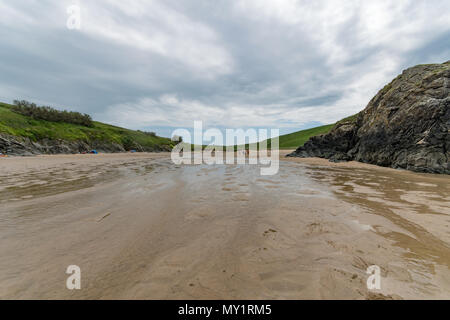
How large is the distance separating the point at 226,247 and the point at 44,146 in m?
39.9

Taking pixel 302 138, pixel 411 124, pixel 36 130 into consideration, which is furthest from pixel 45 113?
pixel 302 138

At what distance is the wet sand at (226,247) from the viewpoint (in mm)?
1615

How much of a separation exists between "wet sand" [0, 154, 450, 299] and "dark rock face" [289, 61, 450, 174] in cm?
731

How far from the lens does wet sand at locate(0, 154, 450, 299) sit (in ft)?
5.30

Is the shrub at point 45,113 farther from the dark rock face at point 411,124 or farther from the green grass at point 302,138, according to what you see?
the green grass at point 302,138

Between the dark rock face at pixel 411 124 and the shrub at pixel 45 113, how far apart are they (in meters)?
55.7

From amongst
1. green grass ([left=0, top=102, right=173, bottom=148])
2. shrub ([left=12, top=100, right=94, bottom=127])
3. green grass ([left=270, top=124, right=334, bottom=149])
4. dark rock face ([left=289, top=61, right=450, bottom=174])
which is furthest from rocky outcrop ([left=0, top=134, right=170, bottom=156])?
green grass ([left=270, top=124, right=334, bottom=149])

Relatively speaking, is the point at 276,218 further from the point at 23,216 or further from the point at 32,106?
the point at 32,106

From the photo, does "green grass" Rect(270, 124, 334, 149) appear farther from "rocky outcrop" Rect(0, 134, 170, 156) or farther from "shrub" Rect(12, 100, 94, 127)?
"shrub" Rect(12, 100, 94, 127)

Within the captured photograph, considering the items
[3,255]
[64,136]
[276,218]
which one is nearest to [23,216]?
[3,255]

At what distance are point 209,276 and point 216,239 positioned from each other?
82 cm

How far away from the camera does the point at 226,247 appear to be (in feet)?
7.84

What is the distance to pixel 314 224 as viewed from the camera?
10.0 feet
